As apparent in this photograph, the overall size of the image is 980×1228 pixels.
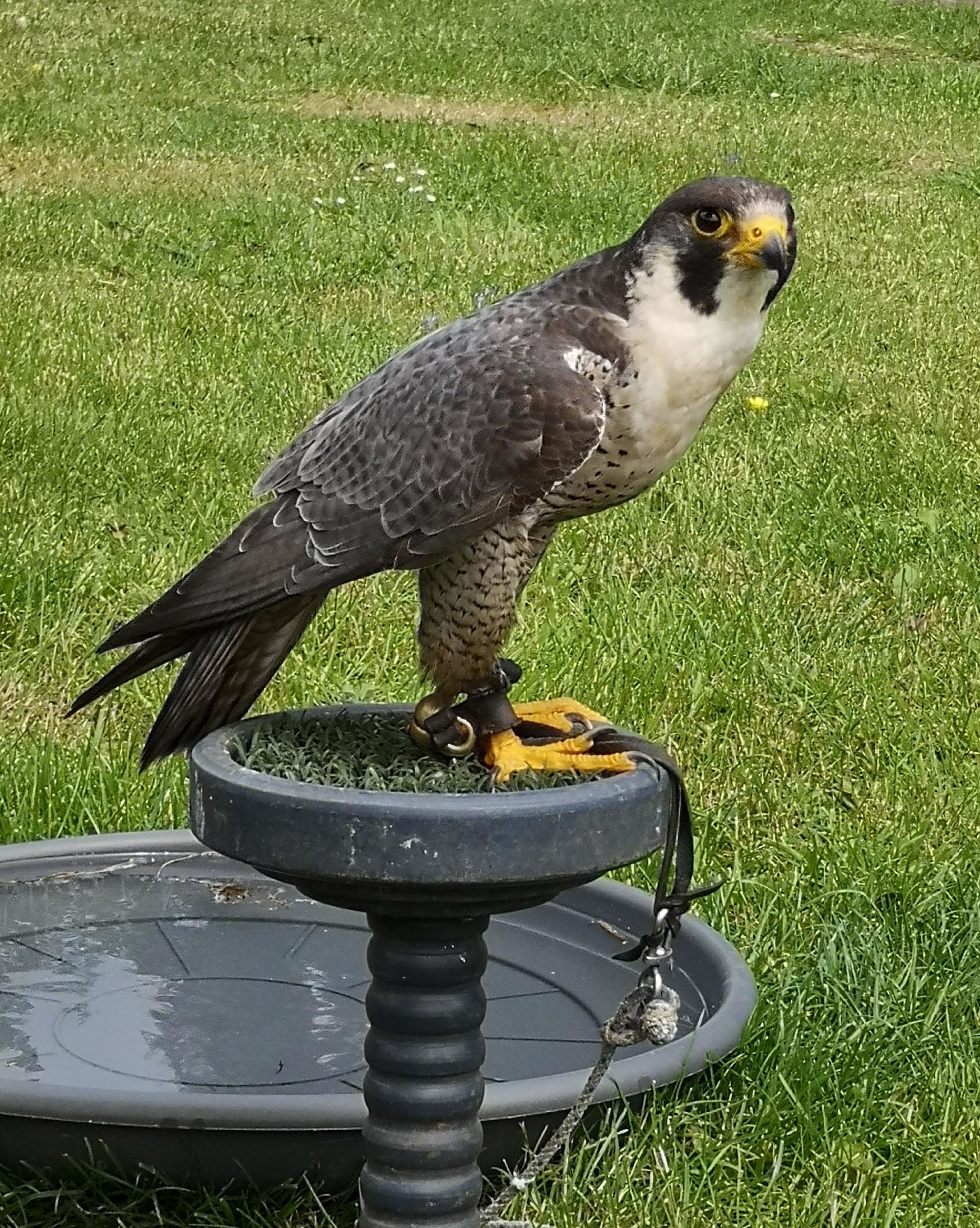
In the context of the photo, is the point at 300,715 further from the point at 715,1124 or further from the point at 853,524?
the point at 853,524

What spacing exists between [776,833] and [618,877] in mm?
336

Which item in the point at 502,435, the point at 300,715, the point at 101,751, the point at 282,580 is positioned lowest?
the point at 101,751

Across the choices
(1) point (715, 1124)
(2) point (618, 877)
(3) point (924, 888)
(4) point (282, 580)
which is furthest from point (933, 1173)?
(4) point (282, 580)

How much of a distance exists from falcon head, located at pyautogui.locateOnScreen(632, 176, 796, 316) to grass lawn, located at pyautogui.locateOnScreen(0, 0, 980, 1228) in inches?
45.9

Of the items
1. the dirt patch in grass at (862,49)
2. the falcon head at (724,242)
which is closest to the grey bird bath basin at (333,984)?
the falcon head at (724,242)

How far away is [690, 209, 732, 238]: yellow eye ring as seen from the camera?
231 centimetres

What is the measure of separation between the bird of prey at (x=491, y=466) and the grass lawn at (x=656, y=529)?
705 millimetres

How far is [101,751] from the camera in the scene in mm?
3773

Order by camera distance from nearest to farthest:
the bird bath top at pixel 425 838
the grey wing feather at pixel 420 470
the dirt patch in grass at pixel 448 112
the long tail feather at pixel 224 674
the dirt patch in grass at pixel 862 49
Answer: the bird bath top at pixel 425 838 < the grey wing feather at pixel 420 470 < the long tail feather at pixel 224 674 < the dirt patch in grass at pixel 448 112 < the dirt patch in grass at pixel 862 49

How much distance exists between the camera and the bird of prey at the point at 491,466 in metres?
2.31

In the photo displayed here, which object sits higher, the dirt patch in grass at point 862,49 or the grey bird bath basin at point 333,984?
the dirt patch in grass at point 862,49

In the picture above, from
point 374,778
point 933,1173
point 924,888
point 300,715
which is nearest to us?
point 374,778

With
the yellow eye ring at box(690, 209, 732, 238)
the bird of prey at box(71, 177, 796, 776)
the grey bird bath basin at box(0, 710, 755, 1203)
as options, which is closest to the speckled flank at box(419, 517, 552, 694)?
Result: the bird of prey at box(71, 177, 796, 776)

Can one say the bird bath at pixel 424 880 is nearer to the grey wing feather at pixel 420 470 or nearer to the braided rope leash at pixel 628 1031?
the braided rope leash at pixel 628 1031
